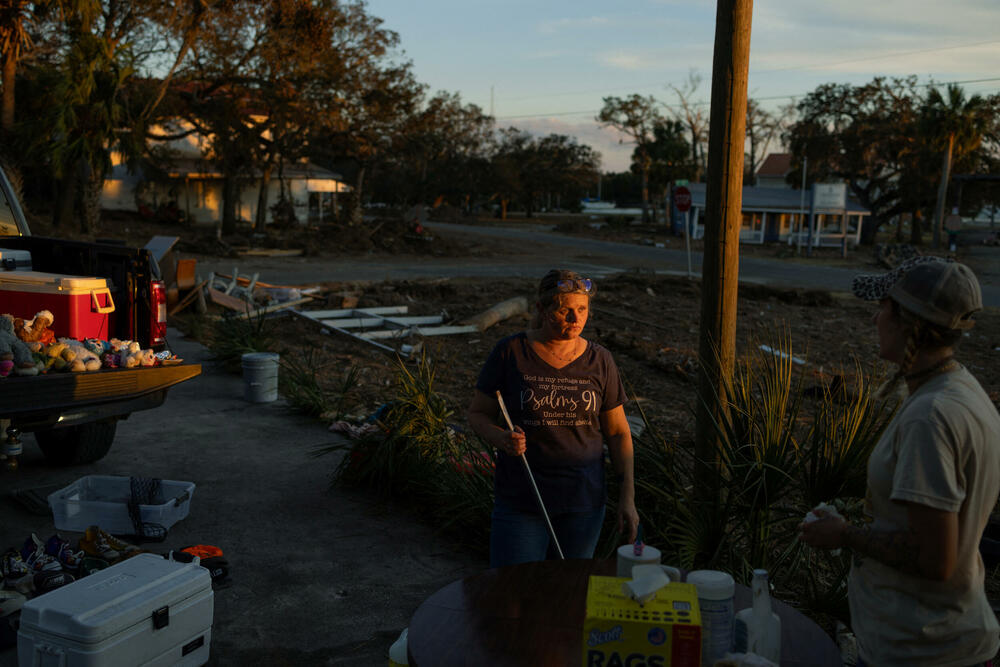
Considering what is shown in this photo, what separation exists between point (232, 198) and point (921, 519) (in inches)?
1520

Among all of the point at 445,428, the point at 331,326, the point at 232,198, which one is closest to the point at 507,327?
the point at 331,326

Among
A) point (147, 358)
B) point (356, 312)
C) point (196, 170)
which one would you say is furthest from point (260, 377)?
point (196, 170)

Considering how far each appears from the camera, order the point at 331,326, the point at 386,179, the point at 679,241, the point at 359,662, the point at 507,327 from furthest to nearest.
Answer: the point at 386,179, the point at 679,241, the point at 507,327, the point at 331,326, the point at 359,662

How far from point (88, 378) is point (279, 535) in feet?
4.85

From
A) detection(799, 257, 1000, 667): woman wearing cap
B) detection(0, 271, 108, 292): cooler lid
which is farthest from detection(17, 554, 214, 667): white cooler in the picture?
detection(0, 271, 108, 292): cooler lid

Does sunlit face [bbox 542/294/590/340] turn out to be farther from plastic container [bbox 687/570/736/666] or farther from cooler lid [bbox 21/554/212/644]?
cooler lid [bbox 21/554/212/644]

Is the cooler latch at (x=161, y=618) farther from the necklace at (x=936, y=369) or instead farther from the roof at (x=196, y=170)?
the roof at (x=196, y=170)

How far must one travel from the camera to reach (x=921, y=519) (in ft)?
6.65

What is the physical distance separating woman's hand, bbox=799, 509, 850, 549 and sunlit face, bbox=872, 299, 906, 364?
1.41ft

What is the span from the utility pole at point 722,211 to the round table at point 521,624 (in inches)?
72.3

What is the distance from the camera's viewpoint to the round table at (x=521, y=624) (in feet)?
7.74

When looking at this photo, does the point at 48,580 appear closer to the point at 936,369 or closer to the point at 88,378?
the point at 88,378

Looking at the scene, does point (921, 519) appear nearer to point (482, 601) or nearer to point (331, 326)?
point (482, 601)

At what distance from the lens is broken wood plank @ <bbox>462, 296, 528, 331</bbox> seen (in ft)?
47.4
